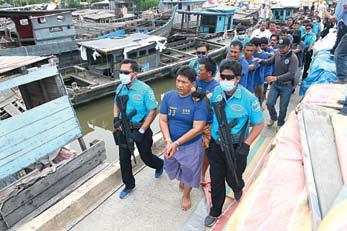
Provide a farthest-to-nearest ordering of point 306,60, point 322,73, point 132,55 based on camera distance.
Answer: point 132,55 → point 306,60 → point 322,73

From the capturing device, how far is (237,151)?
2.77m

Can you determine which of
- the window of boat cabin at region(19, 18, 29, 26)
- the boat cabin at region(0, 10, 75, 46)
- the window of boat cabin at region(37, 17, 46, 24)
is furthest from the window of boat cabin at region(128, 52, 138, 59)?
the window of boat cabin at region(19, 18, 29, 26)

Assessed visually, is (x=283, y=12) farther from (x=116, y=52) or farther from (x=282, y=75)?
(x=282, y=75)

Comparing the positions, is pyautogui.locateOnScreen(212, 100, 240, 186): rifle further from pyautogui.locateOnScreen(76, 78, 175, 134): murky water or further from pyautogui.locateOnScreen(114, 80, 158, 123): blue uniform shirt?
pyautogui.locateOnScreen(76, 78, 175, 134): murky water

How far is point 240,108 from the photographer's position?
108 inches

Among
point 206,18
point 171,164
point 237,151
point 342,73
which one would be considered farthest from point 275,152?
point 206,18

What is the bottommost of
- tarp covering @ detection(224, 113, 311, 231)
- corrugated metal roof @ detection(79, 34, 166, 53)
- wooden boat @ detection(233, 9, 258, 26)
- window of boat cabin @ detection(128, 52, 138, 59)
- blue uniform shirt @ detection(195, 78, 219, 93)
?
wooden boat @ detection(233, 9, 258, 26)

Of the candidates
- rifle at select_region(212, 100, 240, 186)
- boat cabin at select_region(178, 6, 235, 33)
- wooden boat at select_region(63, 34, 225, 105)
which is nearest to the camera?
rifle at select_region(212, 100, 240, 186)

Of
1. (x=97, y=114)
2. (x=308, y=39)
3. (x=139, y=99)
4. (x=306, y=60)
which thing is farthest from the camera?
(x=97, y=114)

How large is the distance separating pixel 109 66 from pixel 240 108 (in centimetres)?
1043

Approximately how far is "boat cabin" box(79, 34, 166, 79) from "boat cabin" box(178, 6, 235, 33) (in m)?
6.89

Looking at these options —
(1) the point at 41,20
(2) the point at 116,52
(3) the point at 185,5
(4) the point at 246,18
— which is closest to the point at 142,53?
(2) the point at 116,52

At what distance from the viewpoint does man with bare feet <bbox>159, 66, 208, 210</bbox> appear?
9.87ft

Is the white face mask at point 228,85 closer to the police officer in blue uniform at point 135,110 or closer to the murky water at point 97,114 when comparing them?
the police officer in blue uniform at point 135,110
